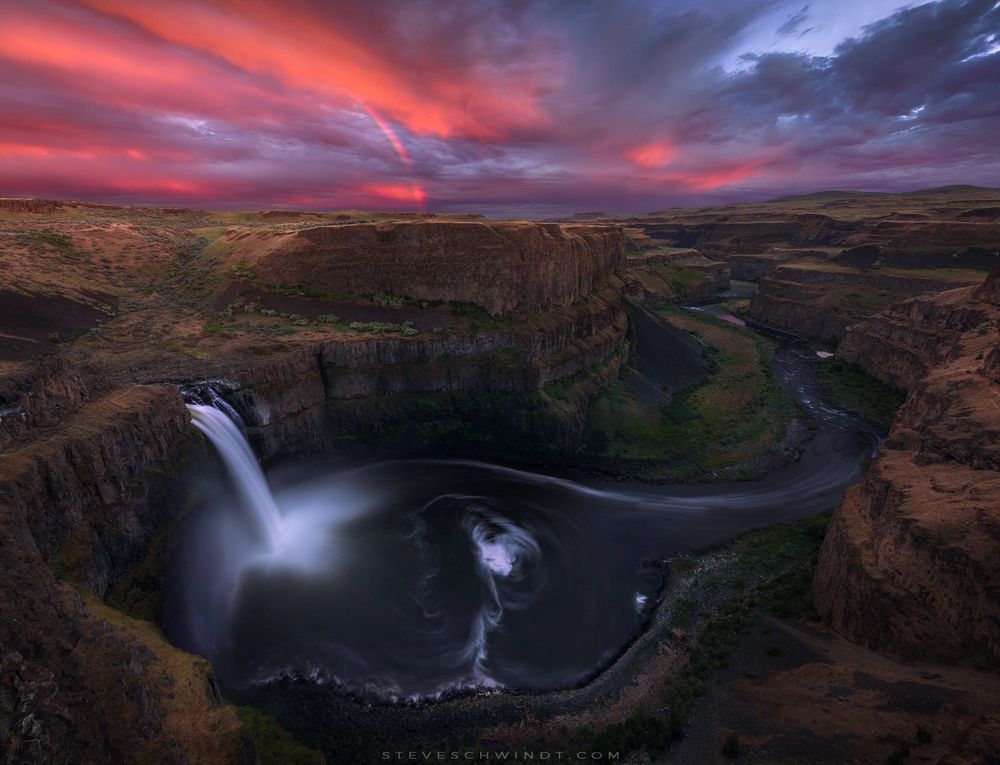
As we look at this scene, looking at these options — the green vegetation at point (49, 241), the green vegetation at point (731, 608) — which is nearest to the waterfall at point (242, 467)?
the green vegetation at point (731, 608)

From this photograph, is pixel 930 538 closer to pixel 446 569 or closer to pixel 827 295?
pixel 446 569

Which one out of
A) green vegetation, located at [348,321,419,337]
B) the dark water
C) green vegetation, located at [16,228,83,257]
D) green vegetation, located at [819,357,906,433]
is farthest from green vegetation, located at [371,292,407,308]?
green vegetation, located at [819,357,906,433]

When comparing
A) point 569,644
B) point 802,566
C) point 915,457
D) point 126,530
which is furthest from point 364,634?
point 915,457

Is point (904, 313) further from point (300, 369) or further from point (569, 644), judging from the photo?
point (300, 369)

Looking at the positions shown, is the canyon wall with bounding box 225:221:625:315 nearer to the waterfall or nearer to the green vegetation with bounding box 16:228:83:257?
the waterfall

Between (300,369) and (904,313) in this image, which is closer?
A: (300,369)

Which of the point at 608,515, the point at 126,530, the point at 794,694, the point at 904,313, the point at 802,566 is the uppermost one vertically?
the point at 904,313
